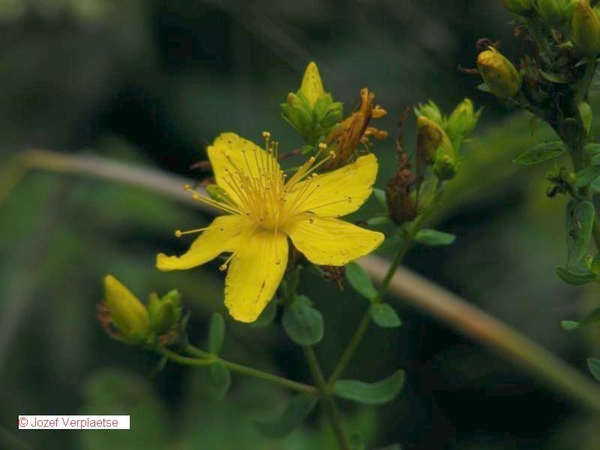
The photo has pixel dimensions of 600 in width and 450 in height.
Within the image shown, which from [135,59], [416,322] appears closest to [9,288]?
[135,59]

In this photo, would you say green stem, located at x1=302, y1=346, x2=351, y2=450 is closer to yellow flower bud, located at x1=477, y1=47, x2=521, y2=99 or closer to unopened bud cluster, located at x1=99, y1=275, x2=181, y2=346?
unopened bud cluster, located at x1=99, y1=275, x2=181, y2=346

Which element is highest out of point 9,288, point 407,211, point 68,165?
point 407,211

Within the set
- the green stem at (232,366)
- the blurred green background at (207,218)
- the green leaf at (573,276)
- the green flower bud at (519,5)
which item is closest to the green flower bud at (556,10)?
the green flower bud at (519,5)

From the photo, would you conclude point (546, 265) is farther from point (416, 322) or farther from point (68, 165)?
point (68, 165)

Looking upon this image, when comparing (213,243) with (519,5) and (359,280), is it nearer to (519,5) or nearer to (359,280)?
(359,280)

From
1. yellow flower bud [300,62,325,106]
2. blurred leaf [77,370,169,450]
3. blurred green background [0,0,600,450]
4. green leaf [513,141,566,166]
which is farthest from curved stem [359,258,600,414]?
green leaf [513,141,566,166]

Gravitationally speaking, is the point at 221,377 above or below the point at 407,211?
below
